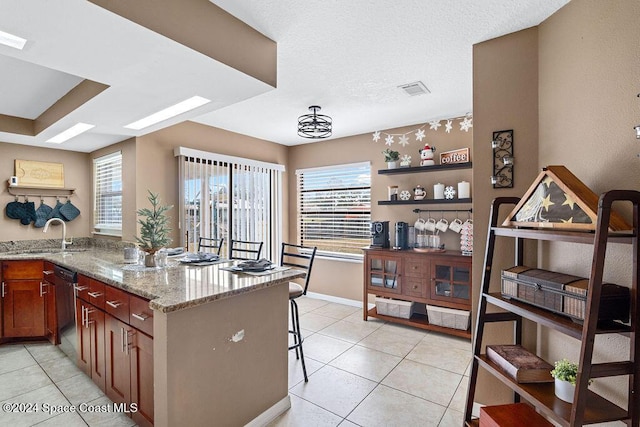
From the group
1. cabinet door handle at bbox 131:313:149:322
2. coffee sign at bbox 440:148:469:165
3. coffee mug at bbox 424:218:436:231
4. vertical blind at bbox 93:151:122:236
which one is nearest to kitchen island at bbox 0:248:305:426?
cabinet door handle at bbox 131:313:149:322

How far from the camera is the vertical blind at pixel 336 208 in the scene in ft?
14.5

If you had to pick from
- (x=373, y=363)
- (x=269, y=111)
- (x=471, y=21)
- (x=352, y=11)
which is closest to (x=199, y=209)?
(x=269, y=111)

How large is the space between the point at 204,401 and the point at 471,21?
2.63 meters

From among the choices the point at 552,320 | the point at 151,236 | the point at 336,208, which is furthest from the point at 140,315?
the point at 336,208

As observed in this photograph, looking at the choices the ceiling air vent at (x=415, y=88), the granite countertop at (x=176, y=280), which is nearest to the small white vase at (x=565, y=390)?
the granite countertop at (x=176, y=280)

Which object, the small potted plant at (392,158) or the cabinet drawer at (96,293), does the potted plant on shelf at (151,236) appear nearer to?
the cabinet drawer at (96,293)

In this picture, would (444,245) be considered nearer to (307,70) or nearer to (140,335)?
(307,70)

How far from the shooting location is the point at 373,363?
2742 millimetres

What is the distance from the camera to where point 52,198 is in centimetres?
387

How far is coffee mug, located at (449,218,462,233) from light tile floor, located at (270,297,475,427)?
1212mm

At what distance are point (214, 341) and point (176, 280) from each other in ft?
1.75

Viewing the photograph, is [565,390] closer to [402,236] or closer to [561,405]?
[561,405]

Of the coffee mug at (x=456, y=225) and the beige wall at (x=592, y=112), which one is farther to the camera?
the coffee mug at (x=456, y=225)

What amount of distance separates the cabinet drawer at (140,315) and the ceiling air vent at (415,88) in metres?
2.58
